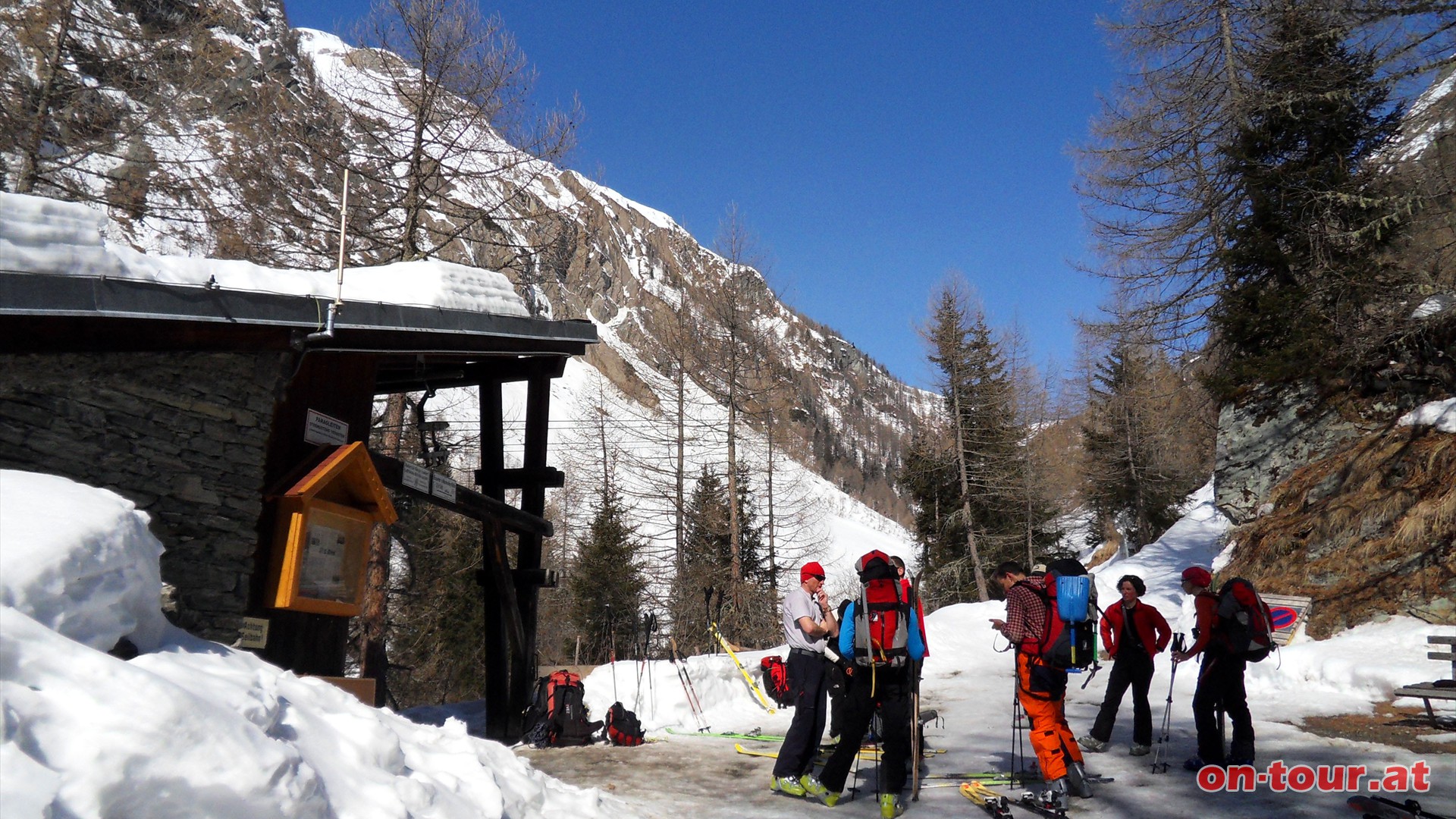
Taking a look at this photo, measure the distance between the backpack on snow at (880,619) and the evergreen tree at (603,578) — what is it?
1833 cm

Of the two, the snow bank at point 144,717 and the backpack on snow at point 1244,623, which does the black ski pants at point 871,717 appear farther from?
the backpack on snow at point 1244,623

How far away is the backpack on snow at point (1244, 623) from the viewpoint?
23.0ft

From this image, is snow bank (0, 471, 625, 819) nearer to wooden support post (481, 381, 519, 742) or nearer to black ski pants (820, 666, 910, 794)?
black ski pants (820, 666, 910, 794)

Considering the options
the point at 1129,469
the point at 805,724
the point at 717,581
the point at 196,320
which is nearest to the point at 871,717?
the point at 805,724

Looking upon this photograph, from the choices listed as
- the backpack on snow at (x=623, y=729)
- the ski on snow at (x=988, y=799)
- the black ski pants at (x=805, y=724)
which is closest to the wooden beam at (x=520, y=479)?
the backpack on snow at (x=623, y=729)

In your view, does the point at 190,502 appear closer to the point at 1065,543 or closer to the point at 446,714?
the point at 446,714

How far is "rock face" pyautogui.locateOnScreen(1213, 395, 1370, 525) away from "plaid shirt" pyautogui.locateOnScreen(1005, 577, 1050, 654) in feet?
37.5

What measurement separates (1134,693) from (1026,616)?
7.72 ft

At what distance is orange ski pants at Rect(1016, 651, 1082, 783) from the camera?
238 inches

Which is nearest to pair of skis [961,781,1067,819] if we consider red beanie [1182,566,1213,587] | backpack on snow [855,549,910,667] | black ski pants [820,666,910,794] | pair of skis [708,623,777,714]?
black ski pants [820,666,910,794]

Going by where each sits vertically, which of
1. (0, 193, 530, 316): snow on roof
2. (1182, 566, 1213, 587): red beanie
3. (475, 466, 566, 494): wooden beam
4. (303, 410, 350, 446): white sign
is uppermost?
(0, 193, 530, 316): snow on roof

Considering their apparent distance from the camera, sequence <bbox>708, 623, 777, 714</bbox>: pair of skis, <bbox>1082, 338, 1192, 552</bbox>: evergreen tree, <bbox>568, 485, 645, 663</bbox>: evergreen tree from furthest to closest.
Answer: <bbox>1082, 338, 1192, 552</bbox>: evergreen tree, <bbox>568, 485, 645, 663</bbox>: evergreen tree, <bbox>708, 623, 777, 714</bbox>: pair of skis

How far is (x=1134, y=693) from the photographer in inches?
310

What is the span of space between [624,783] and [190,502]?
3773 mm
